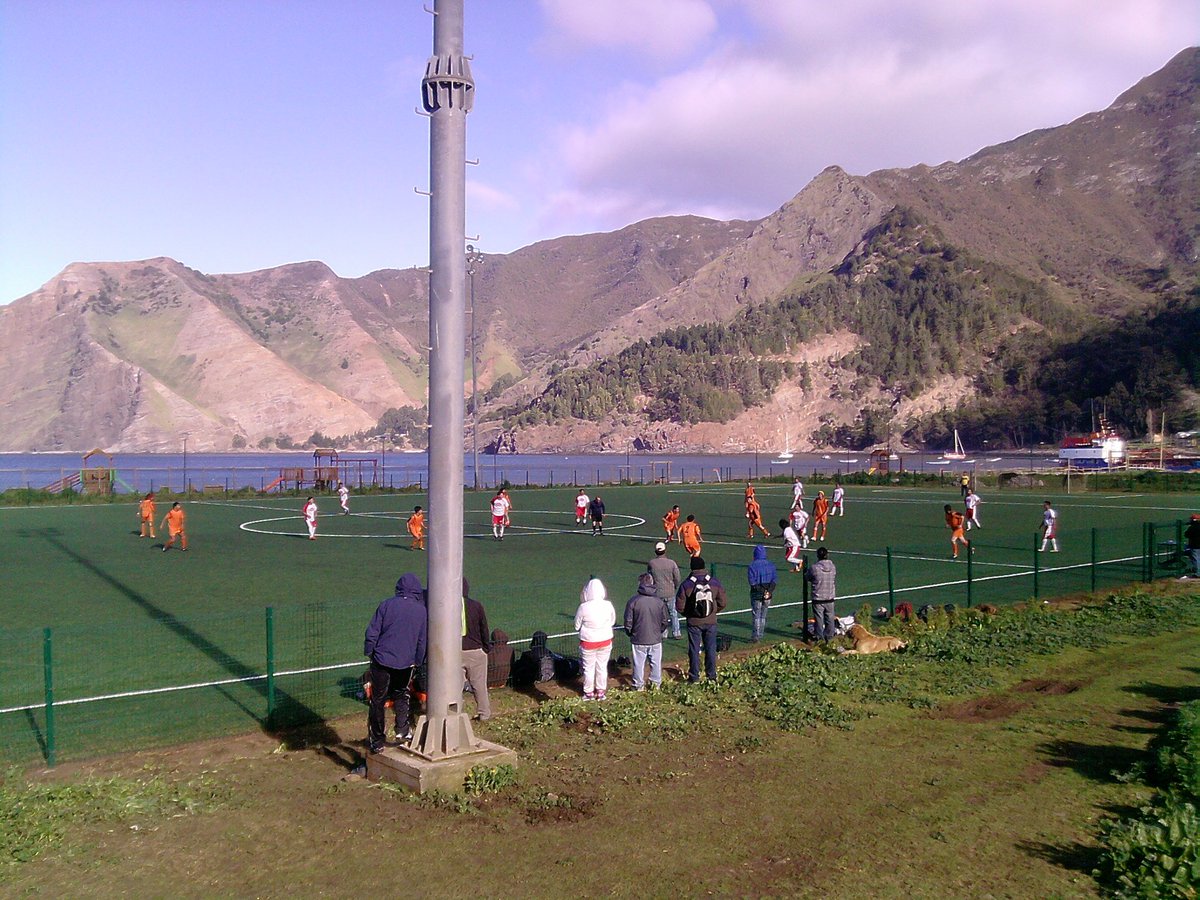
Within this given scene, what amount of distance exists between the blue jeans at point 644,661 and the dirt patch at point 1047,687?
438 cm

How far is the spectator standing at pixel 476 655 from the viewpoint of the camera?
36.9 feet

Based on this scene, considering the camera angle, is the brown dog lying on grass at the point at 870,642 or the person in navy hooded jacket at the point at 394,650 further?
the brown dog lying on grass at the point at 870,642

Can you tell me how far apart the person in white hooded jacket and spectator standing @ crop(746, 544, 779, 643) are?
473 centimetres

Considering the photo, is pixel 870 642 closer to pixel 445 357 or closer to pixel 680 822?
pixel 680 822

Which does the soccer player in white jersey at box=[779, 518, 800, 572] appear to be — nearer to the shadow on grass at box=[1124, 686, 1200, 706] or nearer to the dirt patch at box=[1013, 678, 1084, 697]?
the dirt patch at box=[1013, 678, 1084, 697]

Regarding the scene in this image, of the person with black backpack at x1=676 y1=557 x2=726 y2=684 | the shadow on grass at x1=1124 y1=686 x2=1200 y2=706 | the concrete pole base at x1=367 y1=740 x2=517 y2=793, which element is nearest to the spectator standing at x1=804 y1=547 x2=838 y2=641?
the person with black backpack at x1=676 y1=557 x2=726 y2=684

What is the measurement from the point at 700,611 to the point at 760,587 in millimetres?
3522

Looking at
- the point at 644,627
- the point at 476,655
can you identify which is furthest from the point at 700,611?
the point at 476,655

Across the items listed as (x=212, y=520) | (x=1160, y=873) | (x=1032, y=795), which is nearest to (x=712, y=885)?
(x=1160, y=873)

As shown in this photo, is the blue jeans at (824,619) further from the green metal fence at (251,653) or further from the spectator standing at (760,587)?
the spectator standing at (760,587)

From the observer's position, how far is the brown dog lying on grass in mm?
15461

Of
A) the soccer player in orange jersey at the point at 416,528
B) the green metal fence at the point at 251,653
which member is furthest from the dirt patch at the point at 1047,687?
the soccer player in orange jersey at the point at 416,528

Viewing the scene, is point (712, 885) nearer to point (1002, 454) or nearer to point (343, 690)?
point (343, 690)

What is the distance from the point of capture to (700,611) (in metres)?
13.4
